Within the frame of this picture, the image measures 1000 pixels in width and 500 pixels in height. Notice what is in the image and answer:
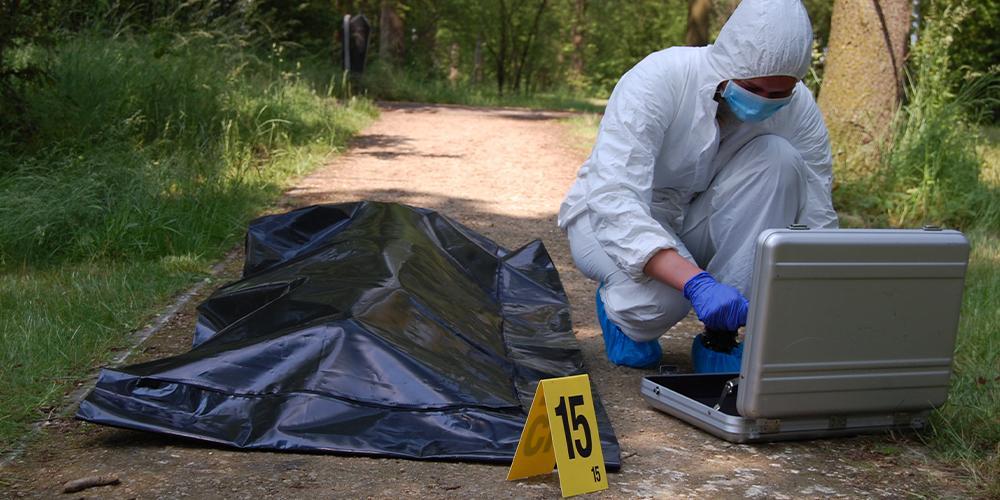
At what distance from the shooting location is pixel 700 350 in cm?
335

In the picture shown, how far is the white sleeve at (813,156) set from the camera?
334cm

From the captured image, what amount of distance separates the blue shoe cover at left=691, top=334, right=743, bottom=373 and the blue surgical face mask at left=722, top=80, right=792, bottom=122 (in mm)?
747

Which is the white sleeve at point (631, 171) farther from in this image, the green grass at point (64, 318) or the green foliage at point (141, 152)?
the green foliage at point (141, 152)

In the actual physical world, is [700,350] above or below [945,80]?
below

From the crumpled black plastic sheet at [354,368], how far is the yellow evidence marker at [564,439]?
0.39ft

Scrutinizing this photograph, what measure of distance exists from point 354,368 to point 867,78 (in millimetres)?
5464

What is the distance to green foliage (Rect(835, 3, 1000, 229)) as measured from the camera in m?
6.50

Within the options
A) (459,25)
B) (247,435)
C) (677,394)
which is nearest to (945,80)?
(677,394)

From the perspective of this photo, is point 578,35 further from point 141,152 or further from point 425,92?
point 141,152

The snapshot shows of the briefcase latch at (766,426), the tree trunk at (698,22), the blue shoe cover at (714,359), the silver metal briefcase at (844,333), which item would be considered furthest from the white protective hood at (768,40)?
the tree trunk at (698,22)

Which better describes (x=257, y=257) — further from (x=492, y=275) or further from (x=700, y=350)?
(x=700, y=350)

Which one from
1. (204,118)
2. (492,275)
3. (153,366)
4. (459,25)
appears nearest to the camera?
(153,366)

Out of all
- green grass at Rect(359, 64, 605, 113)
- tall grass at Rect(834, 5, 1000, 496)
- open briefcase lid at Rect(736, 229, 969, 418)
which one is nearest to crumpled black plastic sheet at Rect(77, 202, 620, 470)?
open briefcase lid at Rect(736, 229, 969, 418)

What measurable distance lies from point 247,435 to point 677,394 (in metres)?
1.20
